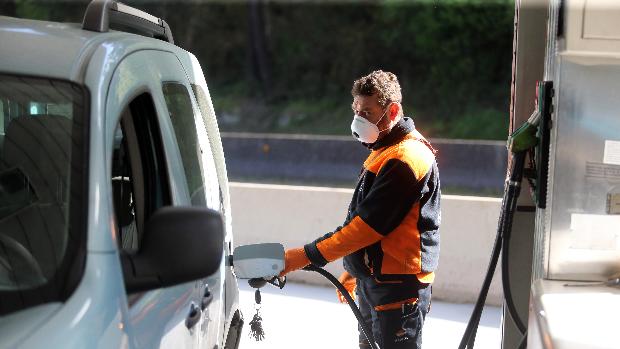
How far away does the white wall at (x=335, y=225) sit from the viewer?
25.6 ft

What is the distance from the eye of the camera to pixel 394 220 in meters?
3.89

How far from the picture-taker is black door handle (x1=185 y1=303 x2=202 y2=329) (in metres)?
2.70

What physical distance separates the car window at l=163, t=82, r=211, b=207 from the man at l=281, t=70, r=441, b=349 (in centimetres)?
74

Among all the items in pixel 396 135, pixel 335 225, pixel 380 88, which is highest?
pixel 380 88

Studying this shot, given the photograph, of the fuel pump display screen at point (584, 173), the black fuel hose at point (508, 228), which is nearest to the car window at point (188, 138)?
the black fuel hose at point (508, 228)

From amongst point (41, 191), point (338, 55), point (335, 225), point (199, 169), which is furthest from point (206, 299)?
point (338, 55)

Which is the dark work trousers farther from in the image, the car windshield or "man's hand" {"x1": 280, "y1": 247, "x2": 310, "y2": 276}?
the car windshield

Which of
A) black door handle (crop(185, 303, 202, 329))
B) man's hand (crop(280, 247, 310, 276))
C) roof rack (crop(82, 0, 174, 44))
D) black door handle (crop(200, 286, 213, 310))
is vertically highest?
roof rack (crop(82, 0, 174, 44))

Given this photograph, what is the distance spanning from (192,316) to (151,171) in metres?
0.57

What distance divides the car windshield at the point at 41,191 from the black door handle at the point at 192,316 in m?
0.61

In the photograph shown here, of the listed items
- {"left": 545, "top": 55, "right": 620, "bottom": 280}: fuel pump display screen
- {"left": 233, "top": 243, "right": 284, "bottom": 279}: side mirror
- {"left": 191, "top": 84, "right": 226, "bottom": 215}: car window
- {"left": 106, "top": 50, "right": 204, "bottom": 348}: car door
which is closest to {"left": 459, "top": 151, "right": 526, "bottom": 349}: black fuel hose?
{"left": 545, "top": 55, "right": 620, "bottom": 280}: fuel pump display screen

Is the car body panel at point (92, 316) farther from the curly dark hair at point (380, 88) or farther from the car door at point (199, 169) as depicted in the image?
the curly dark hair at point (380, 88)

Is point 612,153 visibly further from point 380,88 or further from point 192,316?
point 192,316

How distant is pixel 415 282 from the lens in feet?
13.1
